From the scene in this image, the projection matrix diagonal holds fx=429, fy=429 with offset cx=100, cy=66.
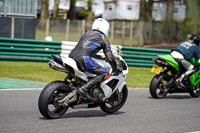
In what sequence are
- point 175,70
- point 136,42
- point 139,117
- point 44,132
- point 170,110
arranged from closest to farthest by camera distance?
1. point 44,132
2. point 139,117
3. point 170,110
4. point 175,70
5. point 136,42

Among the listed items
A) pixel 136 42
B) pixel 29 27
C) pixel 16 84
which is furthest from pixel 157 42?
pixel 16 84

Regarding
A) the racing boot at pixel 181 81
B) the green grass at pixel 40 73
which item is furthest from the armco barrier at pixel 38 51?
the racing boot at pixel 181 81

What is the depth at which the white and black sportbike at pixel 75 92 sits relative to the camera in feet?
23.7

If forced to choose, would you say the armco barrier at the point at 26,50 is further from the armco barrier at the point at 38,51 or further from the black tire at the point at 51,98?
the black tire at the point at 51,98

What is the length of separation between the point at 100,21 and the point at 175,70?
4008 millimetres

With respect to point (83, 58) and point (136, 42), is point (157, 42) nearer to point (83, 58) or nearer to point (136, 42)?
point (136, 42)

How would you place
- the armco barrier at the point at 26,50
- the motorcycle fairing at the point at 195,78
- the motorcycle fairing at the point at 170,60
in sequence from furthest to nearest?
the armco barrier at the point at 26,50, the motorcycle fairing at the point at 195,78, the motorcycle fairing at the point at 170,60

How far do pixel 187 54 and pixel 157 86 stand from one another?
1268mm

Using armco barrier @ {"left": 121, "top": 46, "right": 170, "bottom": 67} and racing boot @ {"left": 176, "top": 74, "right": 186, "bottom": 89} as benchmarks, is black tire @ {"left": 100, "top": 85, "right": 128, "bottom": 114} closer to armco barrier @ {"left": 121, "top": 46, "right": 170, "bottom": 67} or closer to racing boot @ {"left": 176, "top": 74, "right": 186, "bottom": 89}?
racing boot @ {"left": 176, "top": 74, "right": 186, "bottom": 89}

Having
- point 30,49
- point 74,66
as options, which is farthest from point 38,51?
point 74,66

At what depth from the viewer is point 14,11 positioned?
23344 millimetres

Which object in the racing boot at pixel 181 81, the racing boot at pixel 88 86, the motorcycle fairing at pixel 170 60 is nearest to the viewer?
the racing boot at pixel 88 86

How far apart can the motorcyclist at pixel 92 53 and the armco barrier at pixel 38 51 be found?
9.77 meters

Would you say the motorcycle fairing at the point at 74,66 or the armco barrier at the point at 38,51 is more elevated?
the motorcycle fairing at the point at 74,66
